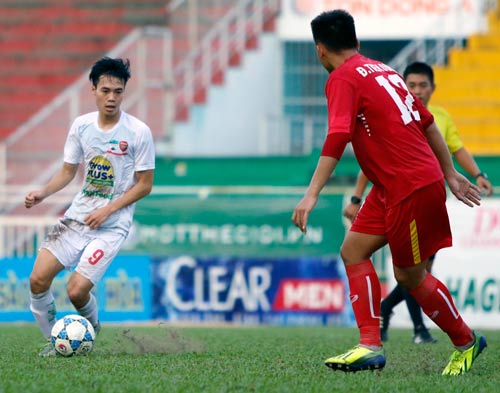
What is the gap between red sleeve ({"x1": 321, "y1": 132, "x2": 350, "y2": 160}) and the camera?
654 cm

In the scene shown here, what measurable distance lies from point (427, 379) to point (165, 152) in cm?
1282

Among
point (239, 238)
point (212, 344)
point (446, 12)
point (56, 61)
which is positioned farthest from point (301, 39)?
point (212, 344)

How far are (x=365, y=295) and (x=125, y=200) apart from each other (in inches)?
85.0

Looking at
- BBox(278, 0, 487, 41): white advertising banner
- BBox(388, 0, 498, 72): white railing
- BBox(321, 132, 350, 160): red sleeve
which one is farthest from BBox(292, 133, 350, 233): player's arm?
BBox(278, 0, 487, 41): white advertising banner

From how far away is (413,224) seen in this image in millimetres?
6781

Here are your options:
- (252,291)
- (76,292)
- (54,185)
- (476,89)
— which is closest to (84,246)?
(76,292)

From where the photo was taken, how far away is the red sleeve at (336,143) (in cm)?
654

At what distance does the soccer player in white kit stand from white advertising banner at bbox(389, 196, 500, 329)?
6350mm

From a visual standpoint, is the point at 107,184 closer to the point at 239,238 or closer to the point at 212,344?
the point at 212,344

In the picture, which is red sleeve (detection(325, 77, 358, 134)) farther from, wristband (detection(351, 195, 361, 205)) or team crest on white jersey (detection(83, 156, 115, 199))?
wristband (detection(351, 195, 361, 205))

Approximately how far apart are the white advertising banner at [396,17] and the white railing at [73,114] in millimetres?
2703

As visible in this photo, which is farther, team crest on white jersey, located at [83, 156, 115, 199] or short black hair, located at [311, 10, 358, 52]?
team crest on white jersey, located at [83, 156, 115, 199]

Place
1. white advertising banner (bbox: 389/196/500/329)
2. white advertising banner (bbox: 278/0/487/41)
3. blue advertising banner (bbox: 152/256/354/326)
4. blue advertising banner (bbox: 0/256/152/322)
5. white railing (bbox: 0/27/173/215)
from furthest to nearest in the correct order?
white advertising banner (bbox: 278/0/487/41), white railing (bbox: 0/27/173/215), blue advertising banner (bbox: 152/256/354/326), blue advertising banner (bbox: 0/256/152/322), white advertising banner (bbox: 389/196/500/329)

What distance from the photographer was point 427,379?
6.70m
